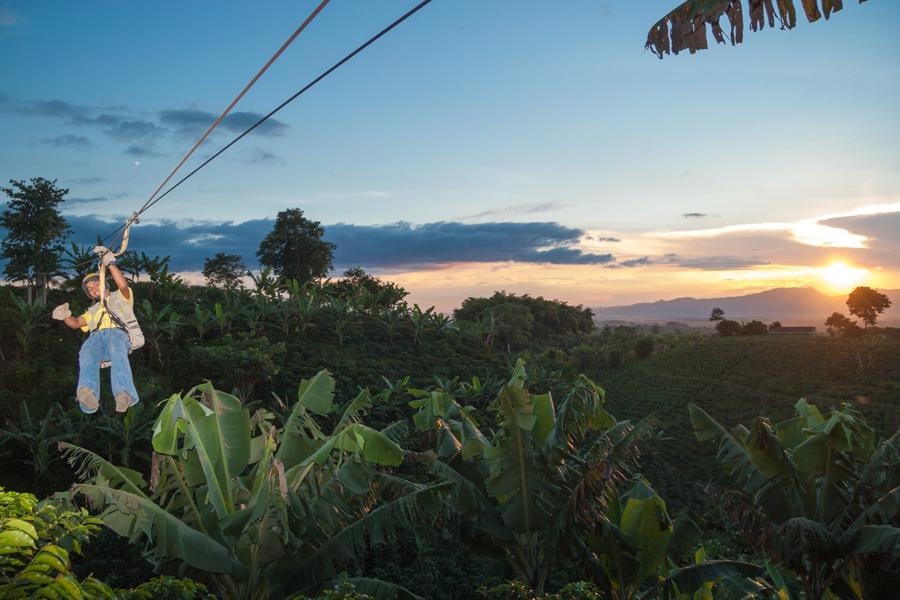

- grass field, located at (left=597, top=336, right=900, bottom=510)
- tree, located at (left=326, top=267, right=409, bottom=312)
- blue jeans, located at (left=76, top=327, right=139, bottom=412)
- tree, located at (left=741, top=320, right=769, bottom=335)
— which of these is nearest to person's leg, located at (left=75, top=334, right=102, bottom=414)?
blue jeans, located at (left=76, top=327, right=139, bottom=412)

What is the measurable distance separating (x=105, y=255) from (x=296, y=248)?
2920 cm

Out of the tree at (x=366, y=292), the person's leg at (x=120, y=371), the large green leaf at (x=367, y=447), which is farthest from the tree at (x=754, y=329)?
the person's leg at (x=120, y=371)

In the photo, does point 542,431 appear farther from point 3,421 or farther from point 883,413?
point 883,413

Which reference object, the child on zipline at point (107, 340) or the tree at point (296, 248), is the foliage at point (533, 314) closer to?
the tree at point (296, 248)

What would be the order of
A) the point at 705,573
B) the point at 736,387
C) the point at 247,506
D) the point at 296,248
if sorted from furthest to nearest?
1. the point at 296,248
2. the point at 736,387
3. the point at 705,573
4. the point at 247,506

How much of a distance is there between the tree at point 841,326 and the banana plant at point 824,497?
89.8 ft

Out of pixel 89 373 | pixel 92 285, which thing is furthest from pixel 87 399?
pixel 92 285

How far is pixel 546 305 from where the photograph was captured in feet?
154

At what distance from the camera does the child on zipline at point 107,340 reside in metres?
5.54

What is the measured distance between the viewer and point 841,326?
35625mm

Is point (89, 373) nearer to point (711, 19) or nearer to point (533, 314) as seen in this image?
point (711, 19)

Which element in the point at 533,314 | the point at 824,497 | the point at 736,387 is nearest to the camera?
the point at 824,497

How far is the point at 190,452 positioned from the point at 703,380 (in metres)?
23.9

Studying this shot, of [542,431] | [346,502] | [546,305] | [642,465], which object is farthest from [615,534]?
[546,305]
